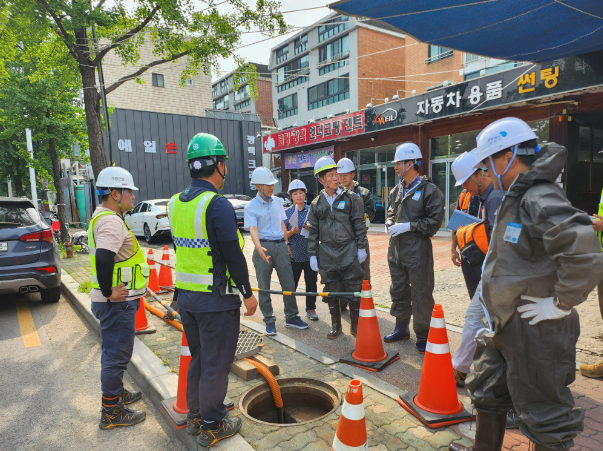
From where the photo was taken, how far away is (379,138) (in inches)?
604

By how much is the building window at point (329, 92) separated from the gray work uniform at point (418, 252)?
29237 millimetres

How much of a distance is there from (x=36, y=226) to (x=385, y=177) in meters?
12.5

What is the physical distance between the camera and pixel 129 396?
340cm

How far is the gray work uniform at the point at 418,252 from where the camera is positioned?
395 cm

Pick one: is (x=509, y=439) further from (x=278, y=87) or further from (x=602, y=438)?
(x=278, y=87)

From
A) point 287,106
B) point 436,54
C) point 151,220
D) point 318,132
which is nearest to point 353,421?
point 151,220

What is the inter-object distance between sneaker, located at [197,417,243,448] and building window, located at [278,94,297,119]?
1527 inches

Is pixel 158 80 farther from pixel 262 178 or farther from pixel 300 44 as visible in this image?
pixel 262 178

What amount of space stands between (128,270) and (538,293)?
292 cm

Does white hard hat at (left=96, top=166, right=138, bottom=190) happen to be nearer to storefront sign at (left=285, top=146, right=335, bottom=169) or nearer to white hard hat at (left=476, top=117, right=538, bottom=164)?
white hard hat at (left=476, top=117, right=538, bottom=164)

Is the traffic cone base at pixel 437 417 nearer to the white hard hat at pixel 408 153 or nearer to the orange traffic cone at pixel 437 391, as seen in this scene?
the orange traffic cone at pixel 437 391

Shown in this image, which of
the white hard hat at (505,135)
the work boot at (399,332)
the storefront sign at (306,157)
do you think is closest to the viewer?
the white hard hat at (505,135)

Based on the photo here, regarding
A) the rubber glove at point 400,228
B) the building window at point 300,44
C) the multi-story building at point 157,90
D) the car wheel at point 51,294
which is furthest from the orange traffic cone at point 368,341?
the building window at point 300,44

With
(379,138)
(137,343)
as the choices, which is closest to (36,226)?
(137,343)
